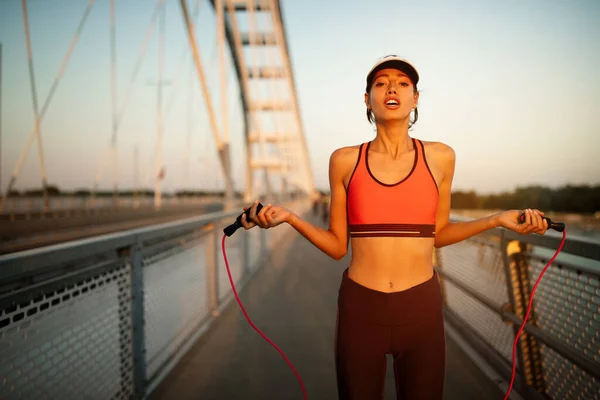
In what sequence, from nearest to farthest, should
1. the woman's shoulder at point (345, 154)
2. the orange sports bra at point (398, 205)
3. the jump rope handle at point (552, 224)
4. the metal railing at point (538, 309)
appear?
the jump rope handle at point (552, 224), the orange sports bra at point (398, 205), the woman's shoulder at point (345, 154), the metal railing at point (538, 309)

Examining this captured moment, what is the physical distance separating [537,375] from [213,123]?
11676 millimetres

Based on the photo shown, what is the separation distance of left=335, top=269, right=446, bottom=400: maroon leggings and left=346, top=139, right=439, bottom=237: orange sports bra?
22 centimetres

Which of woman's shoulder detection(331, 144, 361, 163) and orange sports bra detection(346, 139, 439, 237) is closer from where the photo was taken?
orange sports bra detection(346, 139, 439, 237)

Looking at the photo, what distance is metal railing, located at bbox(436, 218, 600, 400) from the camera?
2029mm

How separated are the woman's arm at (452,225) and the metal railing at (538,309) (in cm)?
57

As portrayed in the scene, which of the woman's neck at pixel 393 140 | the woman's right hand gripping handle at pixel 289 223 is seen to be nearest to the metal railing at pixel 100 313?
the woman's right hand gripping handle at pixel 289 223

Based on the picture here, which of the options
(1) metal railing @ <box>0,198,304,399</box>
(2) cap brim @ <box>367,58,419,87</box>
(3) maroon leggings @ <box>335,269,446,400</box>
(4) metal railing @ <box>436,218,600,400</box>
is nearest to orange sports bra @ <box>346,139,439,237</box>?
(3) maroon leggings @ <box>335,269,446,400</box>

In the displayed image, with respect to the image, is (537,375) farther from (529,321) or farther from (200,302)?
(200,302)

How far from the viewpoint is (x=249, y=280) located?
664 centimetres

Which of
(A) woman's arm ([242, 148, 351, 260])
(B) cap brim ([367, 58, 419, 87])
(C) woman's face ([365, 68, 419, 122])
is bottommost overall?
(A) woman's arm ([242, 148, 351, 260])

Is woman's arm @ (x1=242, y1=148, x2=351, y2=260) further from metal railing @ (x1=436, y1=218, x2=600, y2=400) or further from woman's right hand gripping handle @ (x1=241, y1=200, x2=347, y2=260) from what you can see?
metal railing @ (x1=436, y1=218, x2=600, y2=400)

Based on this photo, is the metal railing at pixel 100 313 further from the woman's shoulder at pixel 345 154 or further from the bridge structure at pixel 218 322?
the woman's shoulder at pixel 345 154

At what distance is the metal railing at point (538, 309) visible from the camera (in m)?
2.03

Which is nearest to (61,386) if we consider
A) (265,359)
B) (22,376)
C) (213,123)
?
(22,376)
